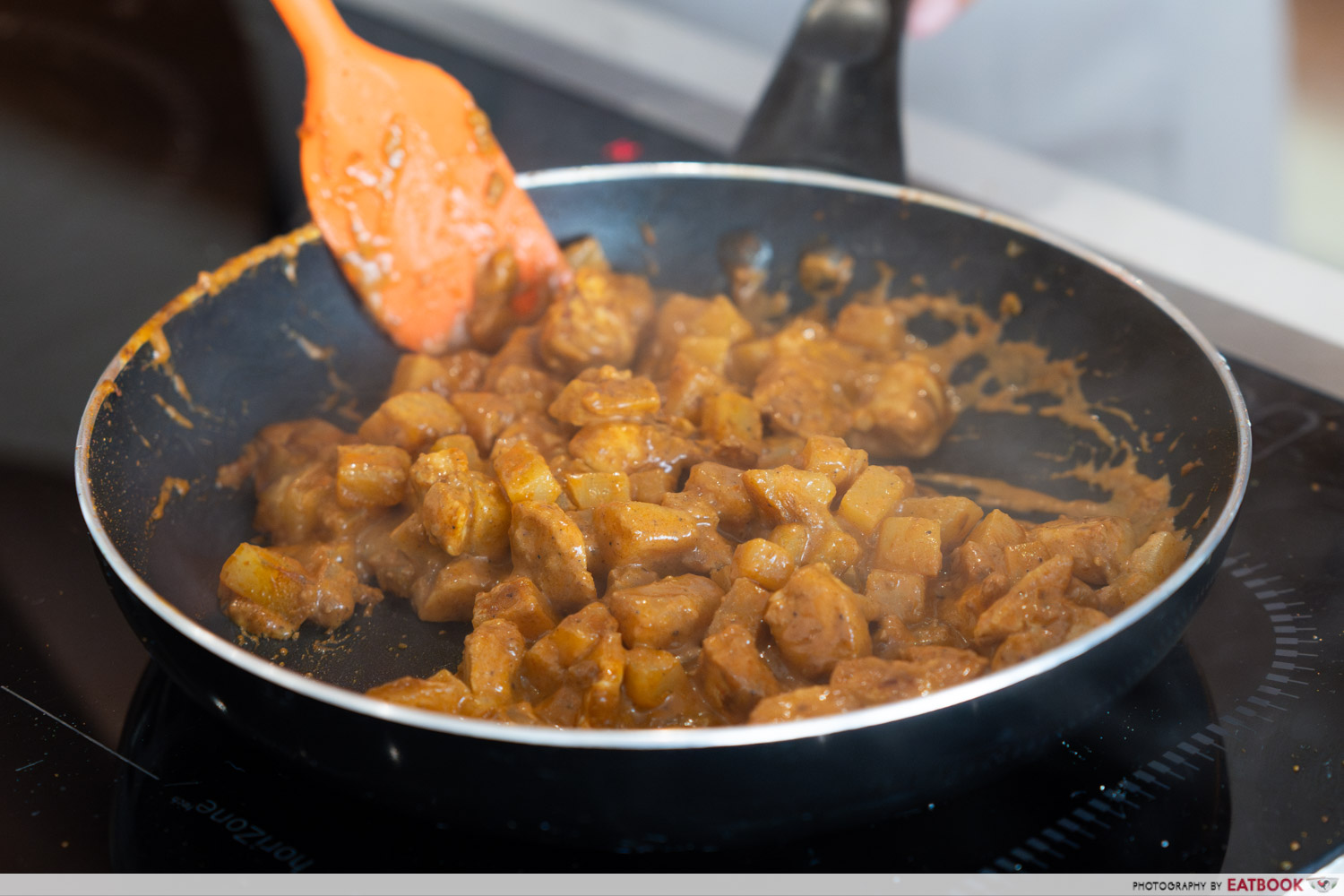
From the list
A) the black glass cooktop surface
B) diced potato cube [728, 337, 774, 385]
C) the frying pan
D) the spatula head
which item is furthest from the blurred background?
the black glass cooktop surface

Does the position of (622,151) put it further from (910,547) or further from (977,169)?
(910,547)

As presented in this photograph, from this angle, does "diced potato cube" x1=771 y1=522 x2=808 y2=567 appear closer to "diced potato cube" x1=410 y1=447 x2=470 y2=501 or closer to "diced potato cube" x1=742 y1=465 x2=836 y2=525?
"diced potato cube" x1=742 y1=465 x2=836 y2=525

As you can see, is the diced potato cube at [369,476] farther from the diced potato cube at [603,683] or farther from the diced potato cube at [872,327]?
the diced potato cube at [872,327]

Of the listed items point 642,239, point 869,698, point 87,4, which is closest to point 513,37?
point 642,239

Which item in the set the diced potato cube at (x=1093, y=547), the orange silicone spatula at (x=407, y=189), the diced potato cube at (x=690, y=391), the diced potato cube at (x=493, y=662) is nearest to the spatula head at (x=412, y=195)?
the orange silicone spatula at (x=407, y=189)

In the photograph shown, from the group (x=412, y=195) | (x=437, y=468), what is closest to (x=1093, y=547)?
(x=437, y=468)

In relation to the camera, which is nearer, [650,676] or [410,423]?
[650,676]
